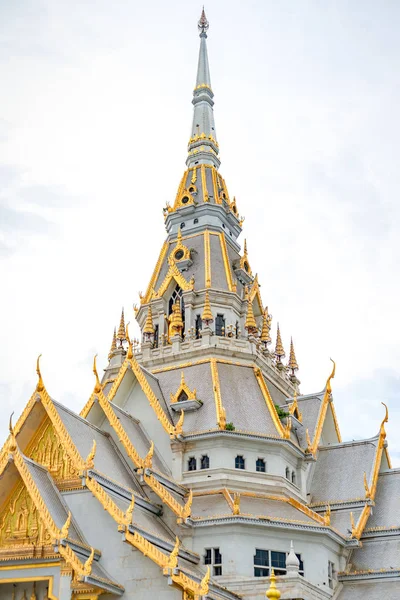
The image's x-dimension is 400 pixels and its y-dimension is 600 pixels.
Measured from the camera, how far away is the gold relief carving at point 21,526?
28.6 m

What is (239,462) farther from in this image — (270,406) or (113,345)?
(113,345)

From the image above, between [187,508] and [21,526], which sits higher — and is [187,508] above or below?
above

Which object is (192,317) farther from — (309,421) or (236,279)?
(309,421)

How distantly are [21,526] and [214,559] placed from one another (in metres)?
7.03

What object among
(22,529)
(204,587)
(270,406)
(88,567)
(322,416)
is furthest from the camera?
(322,416)

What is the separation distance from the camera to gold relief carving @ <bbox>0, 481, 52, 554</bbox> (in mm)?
28578

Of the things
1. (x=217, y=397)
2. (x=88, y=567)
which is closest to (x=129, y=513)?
(x=88, y=567)

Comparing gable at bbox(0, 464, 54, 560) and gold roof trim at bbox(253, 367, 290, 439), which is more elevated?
gold roof trim at bbox(253, 367, 290, 439)

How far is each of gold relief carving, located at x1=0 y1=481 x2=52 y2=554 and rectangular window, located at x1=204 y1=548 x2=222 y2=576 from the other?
20.3ft

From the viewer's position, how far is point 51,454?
3128 cm

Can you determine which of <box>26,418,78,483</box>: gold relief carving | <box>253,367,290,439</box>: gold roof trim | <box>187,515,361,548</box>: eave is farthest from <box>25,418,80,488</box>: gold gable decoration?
<box>253,367,290,439</box>: gold roof trim

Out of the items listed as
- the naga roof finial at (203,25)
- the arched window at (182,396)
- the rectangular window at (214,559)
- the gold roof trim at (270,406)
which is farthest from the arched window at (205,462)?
the naga roof finial at (203,25)

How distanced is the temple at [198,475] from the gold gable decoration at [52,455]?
0.17 ft

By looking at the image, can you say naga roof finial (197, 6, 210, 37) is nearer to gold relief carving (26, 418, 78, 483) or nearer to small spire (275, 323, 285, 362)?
small spire (275, 323, 285, 362)
